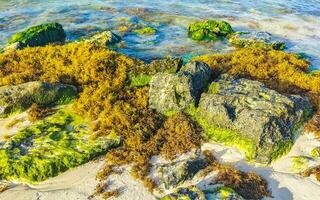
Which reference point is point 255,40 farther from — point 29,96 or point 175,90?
point 29,96

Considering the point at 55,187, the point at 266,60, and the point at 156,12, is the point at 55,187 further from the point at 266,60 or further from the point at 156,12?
the point at 156,12

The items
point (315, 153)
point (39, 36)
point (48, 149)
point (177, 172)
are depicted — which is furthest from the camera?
point (39, 36)

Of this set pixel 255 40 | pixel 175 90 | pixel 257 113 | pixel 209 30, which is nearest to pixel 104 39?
pixel 209 30

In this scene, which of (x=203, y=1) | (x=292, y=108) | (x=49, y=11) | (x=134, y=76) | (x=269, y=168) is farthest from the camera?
(x=203, y=1)

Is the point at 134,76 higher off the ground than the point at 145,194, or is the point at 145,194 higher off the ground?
the point at 134,76

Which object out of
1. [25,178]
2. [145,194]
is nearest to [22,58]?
[25,178]

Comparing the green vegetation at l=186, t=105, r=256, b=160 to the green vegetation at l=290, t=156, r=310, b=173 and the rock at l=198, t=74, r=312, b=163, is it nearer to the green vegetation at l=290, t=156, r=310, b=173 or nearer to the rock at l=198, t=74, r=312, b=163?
the rock at l=198, t=74, r=312, b=163

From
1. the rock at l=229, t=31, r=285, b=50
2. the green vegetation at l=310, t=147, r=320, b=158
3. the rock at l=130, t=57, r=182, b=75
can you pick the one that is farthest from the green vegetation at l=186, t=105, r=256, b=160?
the rock at l=229, t=31, r=285, b=50
